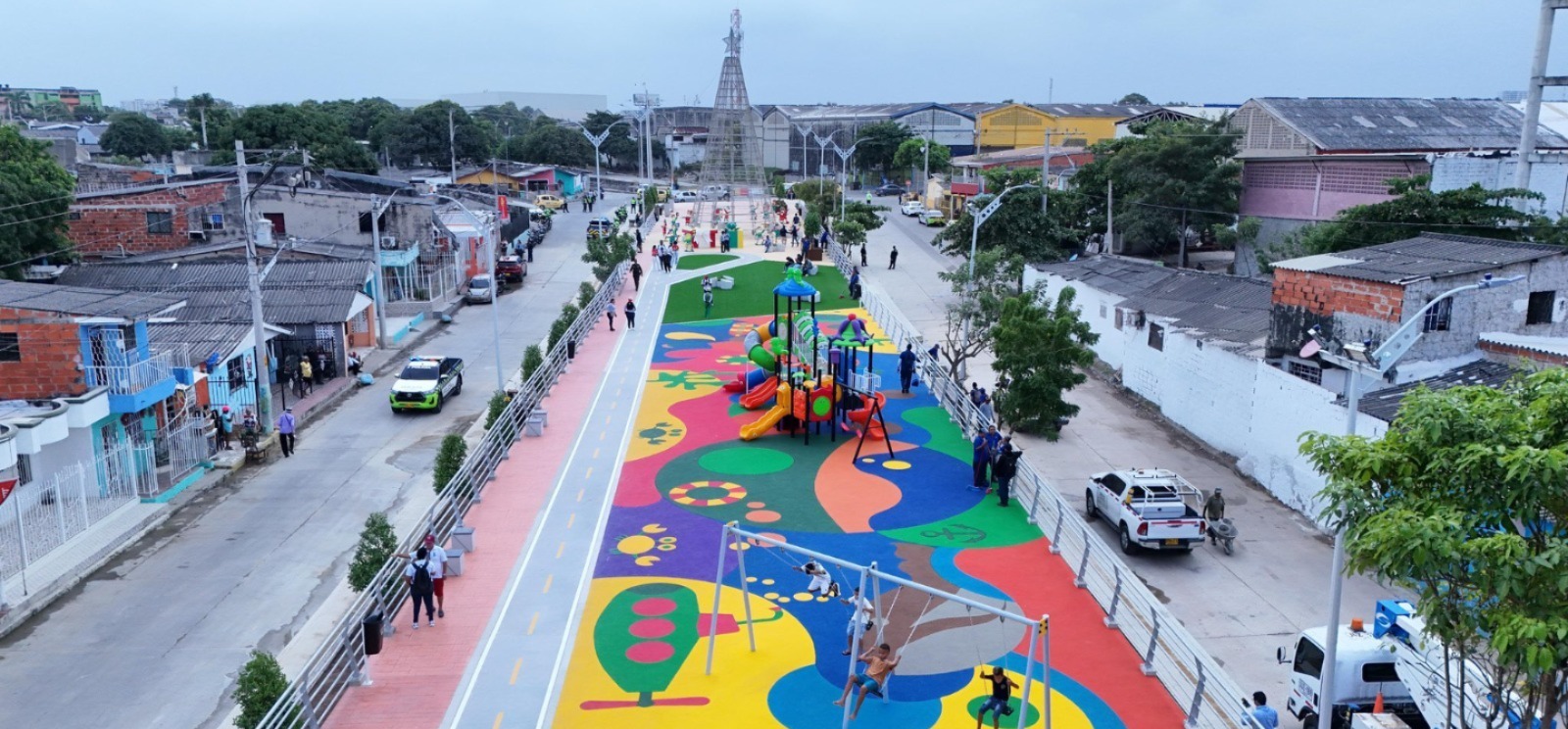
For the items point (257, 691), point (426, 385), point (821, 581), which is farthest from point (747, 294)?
point (257, 691)

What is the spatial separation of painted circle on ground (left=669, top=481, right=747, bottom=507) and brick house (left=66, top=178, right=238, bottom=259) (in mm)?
34487

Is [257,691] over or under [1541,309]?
under

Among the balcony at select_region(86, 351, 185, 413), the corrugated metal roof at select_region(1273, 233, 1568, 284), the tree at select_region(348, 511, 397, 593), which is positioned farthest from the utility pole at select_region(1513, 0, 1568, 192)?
the balcony at select_region(86, 351, 185, 413)

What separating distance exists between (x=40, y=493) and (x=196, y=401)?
6.75 meters

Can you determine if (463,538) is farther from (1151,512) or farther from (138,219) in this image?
(138,219)

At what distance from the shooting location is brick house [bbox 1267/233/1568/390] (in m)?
24.1

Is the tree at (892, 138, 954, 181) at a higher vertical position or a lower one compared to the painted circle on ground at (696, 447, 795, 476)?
higher

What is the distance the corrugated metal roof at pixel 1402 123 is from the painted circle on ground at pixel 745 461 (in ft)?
121

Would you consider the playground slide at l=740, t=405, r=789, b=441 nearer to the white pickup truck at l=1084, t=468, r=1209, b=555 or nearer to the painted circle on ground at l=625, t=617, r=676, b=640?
the white pickup truck at l=1084, t=468, r=1209, b=555

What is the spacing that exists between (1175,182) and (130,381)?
1670 inches

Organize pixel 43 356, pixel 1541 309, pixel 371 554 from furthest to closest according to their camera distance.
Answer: pixel 1541 309 → pixel 43 356 → pixel 371 554

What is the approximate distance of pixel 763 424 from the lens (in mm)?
26453

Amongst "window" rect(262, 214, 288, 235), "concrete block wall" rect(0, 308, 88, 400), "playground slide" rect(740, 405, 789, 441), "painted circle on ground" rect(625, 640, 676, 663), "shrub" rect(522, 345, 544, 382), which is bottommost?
"painted circle on ground" rect(625, 640, 676, 663)

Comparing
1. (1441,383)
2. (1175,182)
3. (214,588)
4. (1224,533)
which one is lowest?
(214,588)
